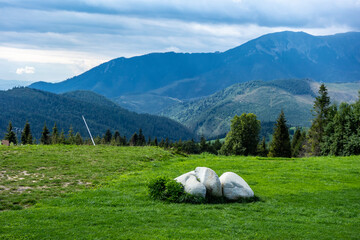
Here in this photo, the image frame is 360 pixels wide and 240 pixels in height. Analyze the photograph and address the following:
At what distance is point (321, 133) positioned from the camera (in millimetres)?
62219

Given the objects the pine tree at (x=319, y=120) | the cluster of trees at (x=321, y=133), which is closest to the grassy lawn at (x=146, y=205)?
the cluster of trees at (x=321, y=133)

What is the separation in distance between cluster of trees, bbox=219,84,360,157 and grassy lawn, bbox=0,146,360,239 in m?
24.9

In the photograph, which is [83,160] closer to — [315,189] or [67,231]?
[67,231]

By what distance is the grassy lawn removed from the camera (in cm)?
1183

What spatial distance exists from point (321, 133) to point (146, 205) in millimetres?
55005

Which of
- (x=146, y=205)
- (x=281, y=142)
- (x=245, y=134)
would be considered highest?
(x=245, y=134)

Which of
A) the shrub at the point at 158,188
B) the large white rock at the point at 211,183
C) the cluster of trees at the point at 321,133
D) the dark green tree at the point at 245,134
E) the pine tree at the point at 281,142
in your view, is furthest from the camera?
the dark green tree at the point at 245,134

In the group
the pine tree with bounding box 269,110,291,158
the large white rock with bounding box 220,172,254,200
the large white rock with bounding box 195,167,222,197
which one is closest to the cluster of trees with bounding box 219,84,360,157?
the pine tree with bounding box 269,110,291,158

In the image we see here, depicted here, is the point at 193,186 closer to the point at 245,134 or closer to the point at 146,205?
the point at 146,205

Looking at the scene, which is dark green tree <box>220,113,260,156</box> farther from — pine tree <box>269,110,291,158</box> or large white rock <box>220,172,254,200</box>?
large white rock <box>220,172,254,200</box>

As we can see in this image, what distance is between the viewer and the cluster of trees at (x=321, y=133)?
4728cm

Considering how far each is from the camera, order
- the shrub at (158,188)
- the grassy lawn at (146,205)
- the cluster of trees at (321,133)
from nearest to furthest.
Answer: the grassy lawn at (146,205)
the shrub at (158,188)
the cluster of trees at (321,133)

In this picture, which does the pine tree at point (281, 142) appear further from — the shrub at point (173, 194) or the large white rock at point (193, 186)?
the large white rock at point (193, 186)

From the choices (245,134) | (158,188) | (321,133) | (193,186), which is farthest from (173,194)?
(245,134)
